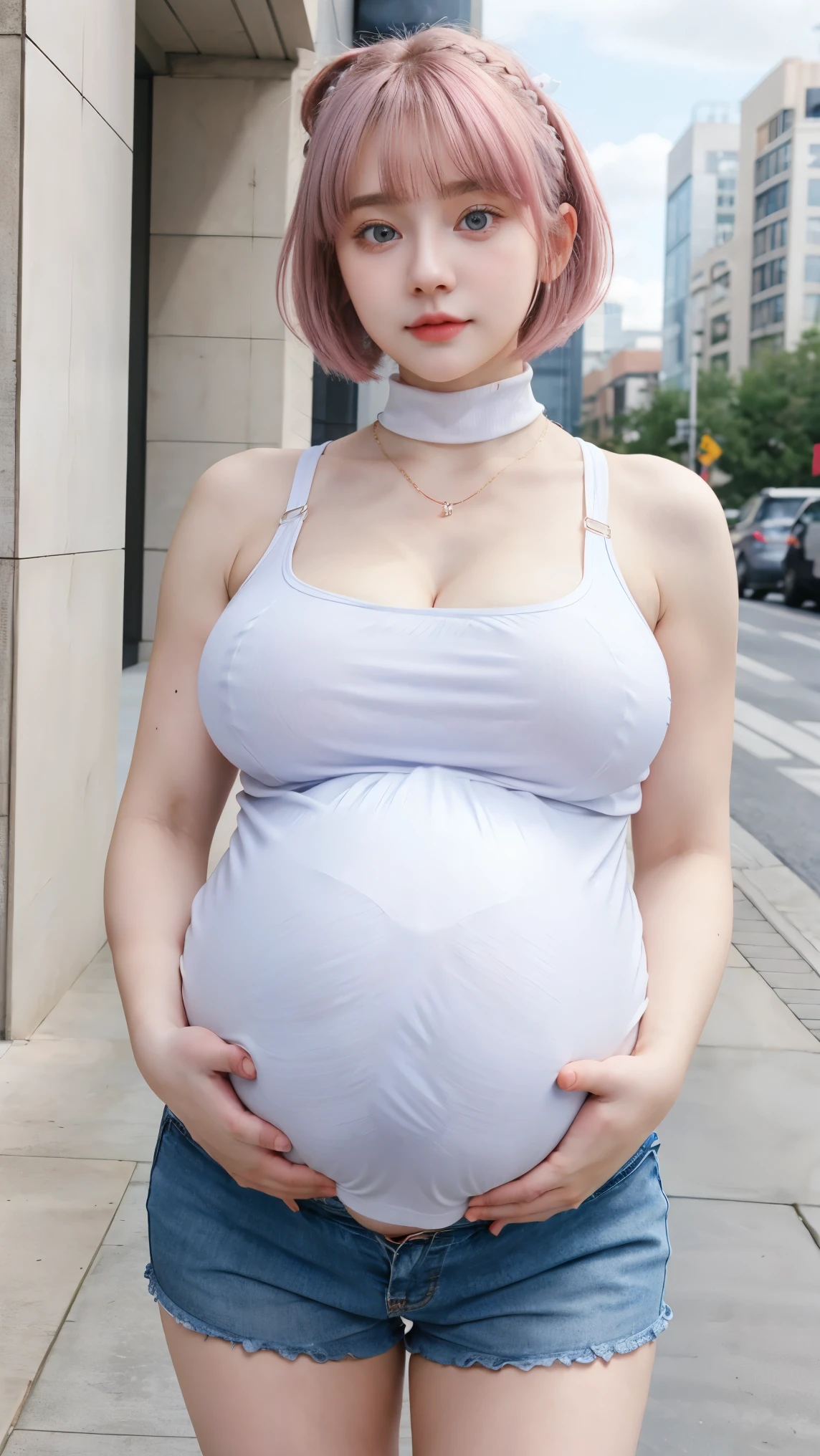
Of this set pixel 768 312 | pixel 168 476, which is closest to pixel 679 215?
pixel 768 312

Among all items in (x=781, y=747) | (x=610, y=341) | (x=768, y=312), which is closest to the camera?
(x=781, y=747)

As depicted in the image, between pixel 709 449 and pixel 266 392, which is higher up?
pixel 709 449

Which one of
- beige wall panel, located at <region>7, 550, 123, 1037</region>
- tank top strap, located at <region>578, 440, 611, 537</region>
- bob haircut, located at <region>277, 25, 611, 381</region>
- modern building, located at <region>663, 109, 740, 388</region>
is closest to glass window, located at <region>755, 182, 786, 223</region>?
modern building, located at <region>663, 109, 740, 388</region>

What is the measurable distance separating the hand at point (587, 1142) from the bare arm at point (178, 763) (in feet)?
1.20

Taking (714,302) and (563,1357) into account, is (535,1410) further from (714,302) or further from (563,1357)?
(714,302)

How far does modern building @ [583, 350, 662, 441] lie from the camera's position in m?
125

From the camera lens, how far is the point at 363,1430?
1343 mm

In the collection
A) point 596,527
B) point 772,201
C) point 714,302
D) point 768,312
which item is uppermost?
point 772,201

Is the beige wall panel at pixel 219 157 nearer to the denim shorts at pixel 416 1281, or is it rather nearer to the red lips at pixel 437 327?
the red lips at pixel 437 327

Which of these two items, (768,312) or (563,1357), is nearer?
(563,1357)

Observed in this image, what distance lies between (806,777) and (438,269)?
26.6ft

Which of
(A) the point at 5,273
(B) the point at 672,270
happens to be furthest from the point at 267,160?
(B) the point at 672,270

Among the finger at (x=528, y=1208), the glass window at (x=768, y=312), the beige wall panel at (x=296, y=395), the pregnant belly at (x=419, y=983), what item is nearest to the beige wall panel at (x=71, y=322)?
the pregnant belly at (x=419, y=983)

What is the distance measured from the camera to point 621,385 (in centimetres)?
13062
